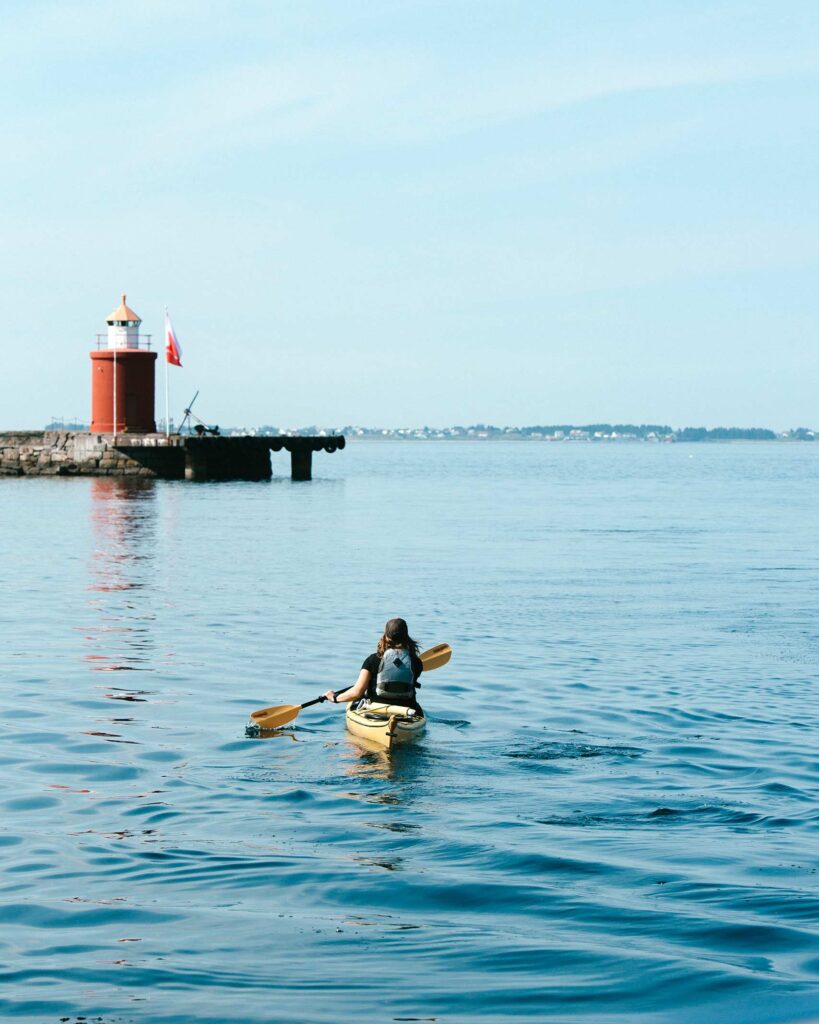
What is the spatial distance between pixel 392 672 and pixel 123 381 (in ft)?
211

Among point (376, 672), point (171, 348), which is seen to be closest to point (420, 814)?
point (376, 672)

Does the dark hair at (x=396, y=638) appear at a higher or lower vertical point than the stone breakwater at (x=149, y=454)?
lower

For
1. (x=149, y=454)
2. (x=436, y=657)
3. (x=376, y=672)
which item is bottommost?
(x=436, y=657)

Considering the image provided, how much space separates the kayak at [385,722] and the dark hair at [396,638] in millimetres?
590

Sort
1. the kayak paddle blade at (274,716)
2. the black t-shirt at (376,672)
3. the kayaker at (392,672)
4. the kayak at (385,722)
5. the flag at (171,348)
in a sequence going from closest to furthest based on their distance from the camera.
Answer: the kayak at (385,722)
the kayaker at (392,672)
the black t-shirt at (376,672)
the kayak paddle blade at (274,716)
the flag at (171,348)

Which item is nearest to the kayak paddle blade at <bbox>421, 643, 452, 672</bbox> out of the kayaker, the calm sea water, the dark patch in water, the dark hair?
the calm sea water

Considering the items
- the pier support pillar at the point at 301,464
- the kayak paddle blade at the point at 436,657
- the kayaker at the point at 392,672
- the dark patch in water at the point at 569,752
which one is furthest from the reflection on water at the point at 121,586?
the pier support pillar at the point at 301,464

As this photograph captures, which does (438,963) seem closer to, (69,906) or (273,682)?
(69,906)

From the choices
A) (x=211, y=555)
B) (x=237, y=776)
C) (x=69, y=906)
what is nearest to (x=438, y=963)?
(x=69, y=906)

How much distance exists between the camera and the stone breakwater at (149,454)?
77062 mm

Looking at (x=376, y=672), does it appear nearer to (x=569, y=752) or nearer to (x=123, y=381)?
(x=569, y=752)

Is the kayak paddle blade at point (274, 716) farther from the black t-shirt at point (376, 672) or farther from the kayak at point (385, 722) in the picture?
the black t-shirt at point (376, 672)

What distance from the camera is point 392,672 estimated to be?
14.1 metres

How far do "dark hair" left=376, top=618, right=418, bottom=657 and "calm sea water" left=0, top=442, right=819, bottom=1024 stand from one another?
3.62 ft
